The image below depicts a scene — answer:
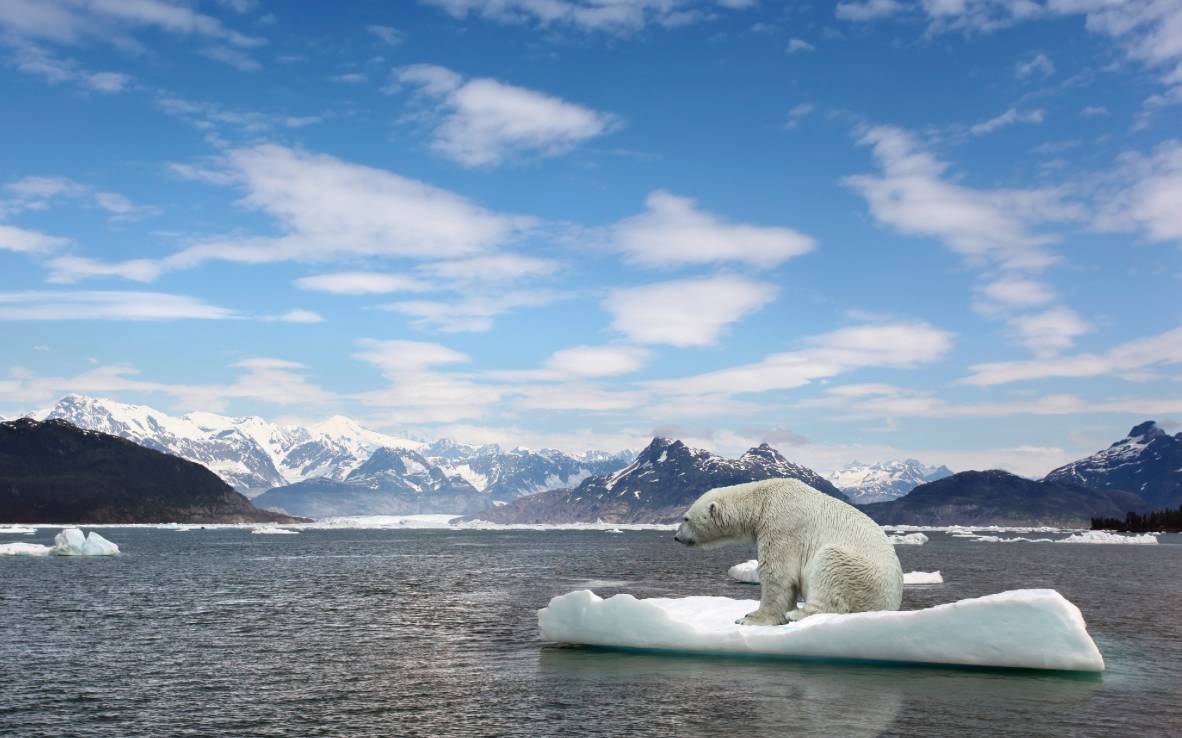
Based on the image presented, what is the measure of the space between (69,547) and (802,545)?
8909 centimetres

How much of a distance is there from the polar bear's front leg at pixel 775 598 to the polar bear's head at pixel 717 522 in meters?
1.09

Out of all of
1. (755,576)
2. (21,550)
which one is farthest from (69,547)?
(755,576)

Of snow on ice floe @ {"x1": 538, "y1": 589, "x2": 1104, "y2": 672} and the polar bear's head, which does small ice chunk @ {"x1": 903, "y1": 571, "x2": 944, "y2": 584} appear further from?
snow on ice floe @ {"x1": 538, "y1": 589, "x2": 1104, "y2": 672}

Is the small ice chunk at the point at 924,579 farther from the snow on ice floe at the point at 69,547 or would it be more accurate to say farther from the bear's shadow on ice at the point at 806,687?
the snow on ice floe at the point at 69,547

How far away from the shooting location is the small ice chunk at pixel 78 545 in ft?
297

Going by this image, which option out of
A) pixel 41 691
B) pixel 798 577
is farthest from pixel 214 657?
pixel 798 577

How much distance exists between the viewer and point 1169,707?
17312 mm

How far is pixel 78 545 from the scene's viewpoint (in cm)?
9112

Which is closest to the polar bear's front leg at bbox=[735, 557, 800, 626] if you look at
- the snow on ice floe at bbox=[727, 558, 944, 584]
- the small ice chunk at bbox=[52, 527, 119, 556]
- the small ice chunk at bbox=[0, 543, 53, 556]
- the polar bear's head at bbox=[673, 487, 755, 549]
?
the polar bear's head at bbox=[673, 487, 755, 549]

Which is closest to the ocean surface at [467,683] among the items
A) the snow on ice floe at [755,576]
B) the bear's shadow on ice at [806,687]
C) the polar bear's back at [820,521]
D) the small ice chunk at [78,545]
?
the bear's shadow on ice at [806,687]

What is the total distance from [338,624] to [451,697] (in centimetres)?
1662

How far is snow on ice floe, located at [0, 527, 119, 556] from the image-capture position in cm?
9069

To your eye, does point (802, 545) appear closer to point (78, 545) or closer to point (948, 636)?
point (948, 636)

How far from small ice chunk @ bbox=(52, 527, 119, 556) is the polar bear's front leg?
85.0 metres
